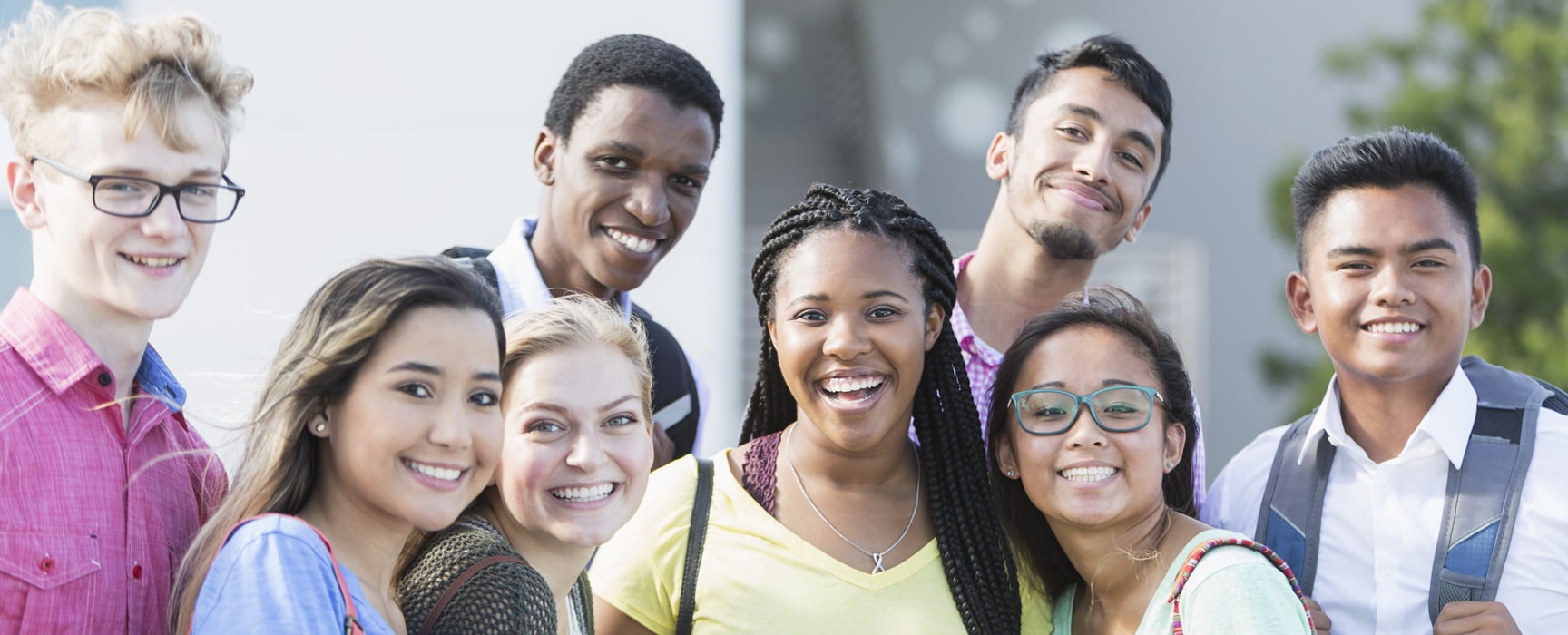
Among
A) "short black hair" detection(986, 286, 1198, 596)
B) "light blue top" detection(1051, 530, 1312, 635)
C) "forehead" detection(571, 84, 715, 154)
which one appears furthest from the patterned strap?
"forehead" detection(571, 84, 715, 154)

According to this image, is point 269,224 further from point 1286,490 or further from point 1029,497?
point 1286,490

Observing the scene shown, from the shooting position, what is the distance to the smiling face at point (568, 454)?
252 cm

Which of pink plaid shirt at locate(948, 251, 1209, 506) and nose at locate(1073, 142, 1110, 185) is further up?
nose at locate(1073, 142, 1110, 185)

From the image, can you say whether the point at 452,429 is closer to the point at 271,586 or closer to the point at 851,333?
A: the point at 271,586

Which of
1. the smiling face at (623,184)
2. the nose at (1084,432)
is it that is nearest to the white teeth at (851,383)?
the nose at (1084,432)

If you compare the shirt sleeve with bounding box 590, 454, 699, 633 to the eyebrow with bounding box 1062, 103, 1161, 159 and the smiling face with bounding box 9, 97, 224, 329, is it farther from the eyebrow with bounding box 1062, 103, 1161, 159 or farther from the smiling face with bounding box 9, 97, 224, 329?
the eyebrow with bounding box 1062, 103, 1161, 159

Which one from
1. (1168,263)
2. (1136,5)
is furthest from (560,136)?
(1136,5)

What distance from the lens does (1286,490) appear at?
126 inches

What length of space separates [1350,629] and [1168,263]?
756cm

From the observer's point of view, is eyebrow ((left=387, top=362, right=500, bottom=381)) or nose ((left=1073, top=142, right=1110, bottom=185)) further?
nose ((left=1073, top=142, right=1110, bottom=185))

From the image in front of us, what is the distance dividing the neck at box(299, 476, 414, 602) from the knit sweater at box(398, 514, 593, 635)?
0.21ft

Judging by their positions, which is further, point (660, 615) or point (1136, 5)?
point (1136, 5)

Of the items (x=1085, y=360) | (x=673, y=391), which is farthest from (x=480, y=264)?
(x=1085, y=360)

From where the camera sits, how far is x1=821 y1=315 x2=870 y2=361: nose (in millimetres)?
2721
